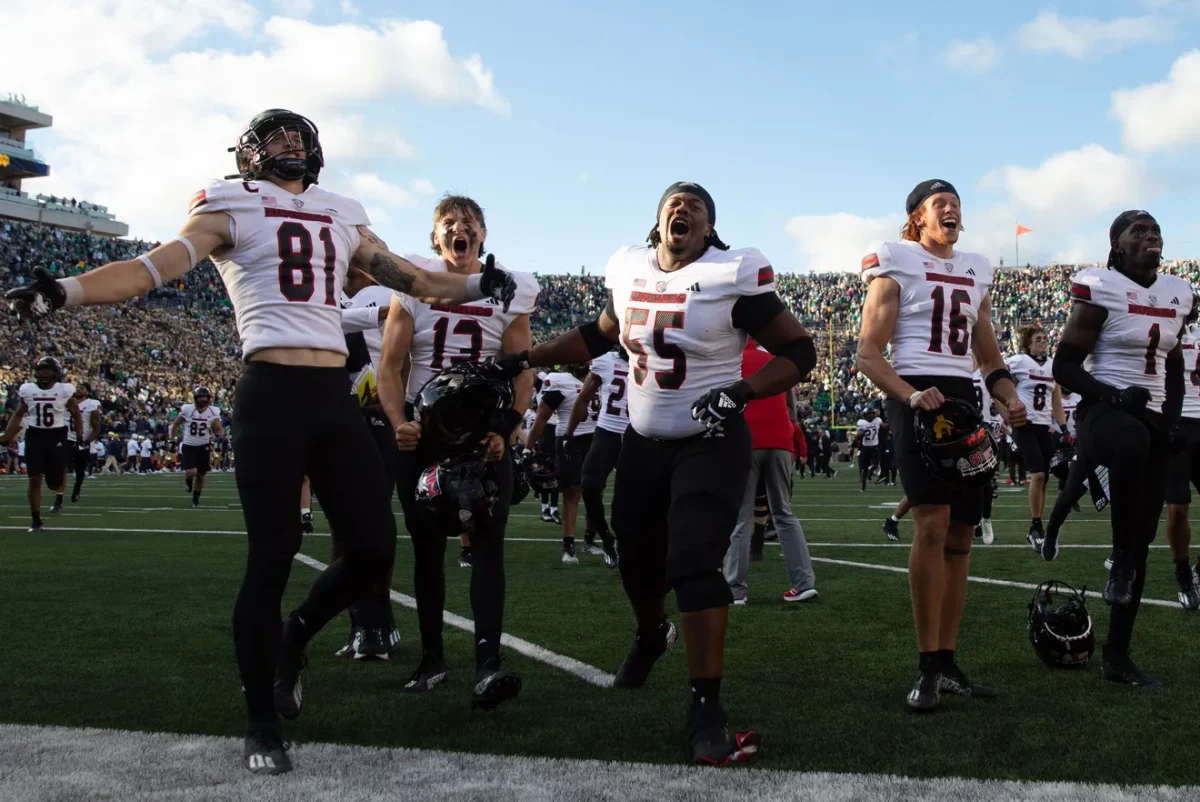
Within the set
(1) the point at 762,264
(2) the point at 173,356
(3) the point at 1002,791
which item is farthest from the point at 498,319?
(2) the point at 173,356

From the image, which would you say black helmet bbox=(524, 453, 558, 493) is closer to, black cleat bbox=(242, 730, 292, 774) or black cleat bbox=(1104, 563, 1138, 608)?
black cleat bbox=(1104, 563, 1138, 608)

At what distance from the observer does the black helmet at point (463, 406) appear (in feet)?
15.1

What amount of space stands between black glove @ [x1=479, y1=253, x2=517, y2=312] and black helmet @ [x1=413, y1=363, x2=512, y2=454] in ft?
1.35

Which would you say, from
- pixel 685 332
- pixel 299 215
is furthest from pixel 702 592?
pixel 299 215

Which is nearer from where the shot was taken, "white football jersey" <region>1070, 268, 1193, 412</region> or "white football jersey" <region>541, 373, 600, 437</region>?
"white football jersey" <region>1070, 268, 1193, 412</region>

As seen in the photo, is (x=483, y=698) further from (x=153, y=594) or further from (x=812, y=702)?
(x=153, y=594)

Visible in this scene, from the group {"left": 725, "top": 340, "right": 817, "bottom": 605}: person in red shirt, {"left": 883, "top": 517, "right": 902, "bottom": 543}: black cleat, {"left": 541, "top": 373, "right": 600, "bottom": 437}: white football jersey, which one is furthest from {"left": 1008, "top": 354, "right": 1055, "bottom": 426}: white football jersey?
{"left": 725, "top": 340, "right": 817, "bottom": 605}: person in red shirt

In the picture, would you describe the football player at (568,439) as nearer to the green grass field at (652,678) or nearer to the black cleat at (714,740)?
the green grass field at (652,678)

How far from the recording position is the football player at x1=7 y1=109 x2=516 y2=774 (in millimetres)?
3822

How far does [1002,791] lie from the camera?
328 cm

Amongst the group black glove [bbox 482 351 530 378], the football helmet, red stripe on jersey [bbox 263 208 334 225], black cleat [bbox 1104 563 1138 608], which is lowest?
black cleat [bbox 1104 563 1138 608]

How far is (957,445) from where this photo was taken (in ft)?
14.8

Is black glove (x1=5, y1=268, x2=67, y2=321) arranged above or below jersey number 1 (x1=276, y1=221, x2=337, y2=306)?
below

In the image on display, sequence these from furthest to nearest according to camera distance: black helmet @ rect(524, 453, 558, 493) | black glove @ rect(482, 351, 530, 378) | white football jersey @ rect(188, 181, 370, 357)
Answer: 1. black helmet @ rect(524, 453, 558, 493)
2. black glove @ rect(482, 351, 530, 378)
3. white football jersey @ rect(188, 181, 370, 357)
